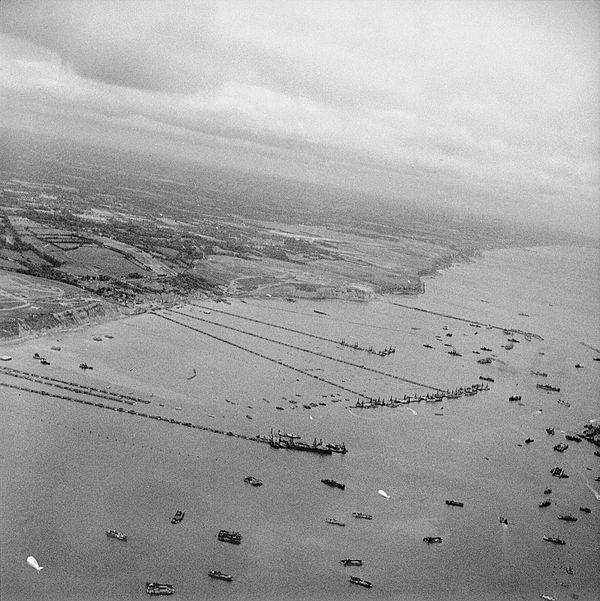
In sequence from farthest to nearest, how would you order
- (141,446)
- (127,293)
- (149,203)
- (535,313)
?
1. (149,203)
2. (535,313)
3. (127,293)
4. (141,446)

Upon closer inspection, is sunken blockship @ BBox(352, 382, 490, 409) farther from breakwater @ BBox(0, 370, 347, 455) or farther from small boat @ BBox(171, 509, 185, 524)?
small boat @ BBox(171, 509, 185, 524)

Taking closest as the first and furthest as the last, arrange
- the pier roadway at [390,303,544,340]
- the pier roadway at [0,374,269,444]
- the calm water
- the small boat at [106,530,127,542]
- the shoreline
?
the calm water, the small boat at [106,530,127,542], the pier roadway at [0,374,269,444], the shoreline, the pier roadway at [390,303,544,340]


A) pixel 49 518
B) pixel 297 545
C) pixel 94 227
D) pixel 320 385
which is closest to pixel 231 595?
pixel 297 545

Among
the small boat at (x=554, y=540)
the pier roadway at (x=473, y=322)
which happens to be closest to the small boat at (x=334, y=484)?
the small boat at (x=554, y=540)

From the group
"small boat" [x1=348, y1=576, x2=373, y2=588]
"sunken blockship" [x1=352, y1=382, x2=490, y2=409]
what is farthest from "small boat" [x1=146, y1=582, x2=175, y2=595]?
"sunken blockship" [x1=352, y1=382, x2=490, y2=409]

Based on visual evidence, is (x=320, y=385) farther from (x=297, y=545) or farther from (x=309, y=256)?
(x=309, y=256)

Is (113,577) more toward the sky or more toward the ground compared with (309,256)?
more toward the ground
